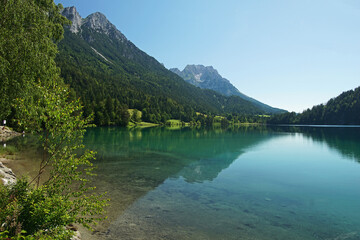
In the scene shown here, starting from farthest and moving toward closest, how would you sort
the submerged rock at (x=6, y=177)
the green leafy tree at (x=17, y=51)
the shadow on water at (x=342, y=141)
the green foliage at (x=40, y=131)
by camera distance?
the shadow on water at (x=342, y=141) → the green leafy tree at (x=17, y=51) → the submerged rock at (x=6, y=177) → the green foliage at (x=40, y=131)

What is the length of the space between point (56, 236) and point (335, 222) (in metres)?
18.7

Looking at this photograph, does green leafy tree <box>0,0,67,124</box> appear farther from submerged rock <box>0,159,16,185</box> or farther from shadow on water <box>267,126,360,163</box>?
shadow on water <box>267,126,360,163</box>

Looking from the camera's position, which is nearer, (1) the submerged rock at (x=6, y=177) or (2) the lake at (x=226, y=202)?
(2) the lake at (x=226, y=202)

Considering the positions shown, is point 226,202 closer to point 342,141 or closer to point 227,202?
point 227,202

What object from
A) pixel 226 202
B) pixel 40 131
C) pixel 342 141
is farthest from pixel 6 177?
pixel 342 141

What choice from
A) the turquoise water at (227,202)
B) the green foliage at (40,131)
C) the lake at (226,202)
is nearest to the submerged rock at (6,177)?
the green foliage at (40,131)

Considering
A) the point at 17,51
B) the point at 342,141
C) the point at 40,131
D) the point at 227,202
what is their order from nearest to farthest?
the point at 40,131 → the point at 17,51 → the point at 227,202 → the point at 342,141

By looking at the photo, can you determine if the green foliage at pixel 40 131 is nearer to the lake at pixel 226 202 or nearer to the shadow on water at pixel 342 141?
the lake at pixel 226 202

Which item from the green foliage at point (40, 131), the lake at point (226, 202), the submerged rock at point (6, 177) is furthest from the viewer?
the submerged rock at point (6, 177)

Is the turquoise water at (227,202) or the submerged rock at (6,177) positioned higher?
the submerged rock at (6,177)

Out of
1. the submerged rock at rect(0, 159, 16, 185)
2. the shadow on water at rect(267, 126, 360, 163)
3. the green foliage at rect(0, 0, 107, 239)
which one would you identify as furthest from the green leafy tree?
the shadow on water at rect(267, 126, 360, 163)

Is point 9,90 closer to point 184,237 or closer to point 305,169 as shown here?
point 184,237

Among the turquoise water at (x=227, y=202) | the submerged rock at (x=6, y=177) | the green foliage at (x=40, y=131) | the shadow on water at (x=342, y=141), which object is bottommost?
the turquoise water at (x=227, y=202)

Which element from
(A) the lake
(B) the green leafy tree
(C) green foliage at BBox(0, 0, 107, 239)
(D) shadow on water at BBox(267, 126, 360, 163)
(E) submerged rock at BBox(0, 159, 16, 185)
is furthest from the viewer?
(D) shadow on water at BBox(267, 126, 360, 163)
